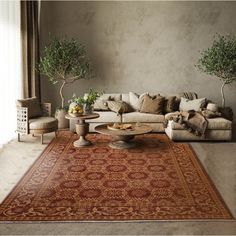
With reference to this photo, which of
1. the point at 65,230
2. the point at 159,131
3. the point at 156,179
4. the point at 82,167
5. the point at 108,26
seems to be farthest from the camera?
the point at 108,26

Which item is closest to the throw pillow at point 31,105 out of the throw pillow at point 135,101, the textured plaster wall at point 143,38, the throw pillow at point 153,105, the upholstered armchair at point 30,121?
the upholstered armchair at point 30,121

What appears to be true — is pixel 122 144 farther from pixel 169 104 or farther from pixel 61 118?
pixel 61 118

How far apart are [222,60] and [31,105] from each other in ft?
13.5

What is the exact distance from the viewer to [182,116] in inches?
247

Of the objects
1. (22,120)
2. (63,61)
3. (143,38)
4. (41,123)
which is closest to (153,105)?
(143,38)

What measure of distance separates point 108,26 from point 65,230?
19.4 feet

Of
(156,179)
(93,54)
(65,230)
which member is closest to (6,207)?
(65,230)

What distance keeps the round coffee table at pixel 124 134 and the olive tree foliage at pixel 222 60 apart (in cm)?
248

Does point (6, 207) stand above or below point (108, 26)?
below

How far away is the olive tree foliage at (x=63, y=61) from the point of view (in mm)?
7191

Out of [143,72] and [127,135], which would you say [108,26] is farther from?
[127,135]

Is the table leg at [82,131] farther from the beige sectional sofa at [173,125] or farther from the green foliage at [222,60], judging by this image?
the green foliage at [222,60]

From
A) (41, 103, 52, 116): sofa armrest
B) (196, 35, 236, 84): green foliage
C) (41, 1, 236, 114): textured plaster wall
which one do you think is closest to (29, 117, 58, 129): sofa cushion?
(41, 103, 52, 116): sofa armrest

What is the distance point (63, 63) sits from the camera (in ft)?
23.7
